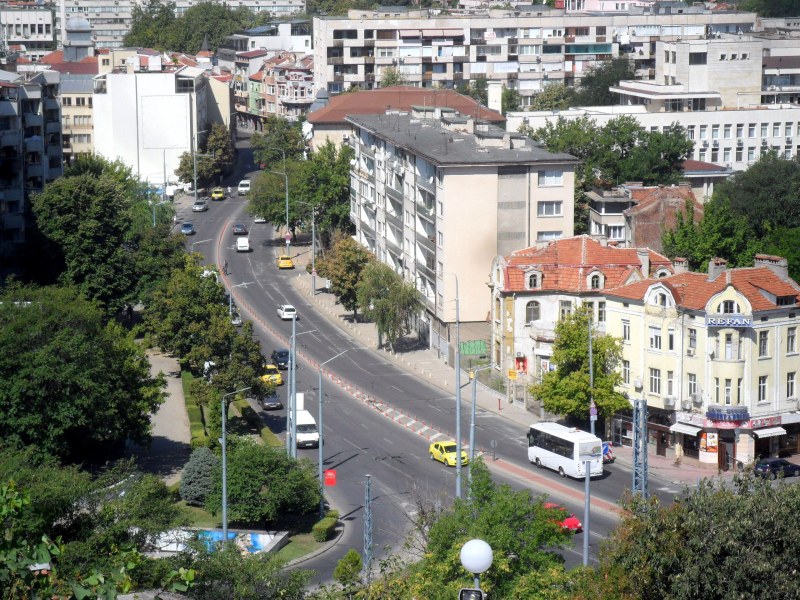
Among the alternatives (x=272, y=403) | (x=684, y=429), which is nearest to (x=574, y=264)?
(x=684, y=429)

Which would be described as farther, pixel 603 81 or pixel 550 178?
pixel 603 81

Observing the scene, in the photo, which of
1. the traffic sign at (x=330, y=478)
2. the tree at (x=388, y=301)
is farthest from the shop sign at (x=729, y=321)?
the tree at (x=388, y=301)

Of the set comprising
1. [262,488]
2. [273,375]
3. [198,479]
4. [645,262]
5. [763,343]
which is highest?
[645,262]

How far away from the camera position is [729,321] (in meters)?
66.2

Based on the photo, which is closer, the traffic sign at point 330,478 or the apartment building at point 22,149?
the traffic sign at point 330,478

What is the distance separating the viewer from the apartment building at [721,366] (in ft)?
218

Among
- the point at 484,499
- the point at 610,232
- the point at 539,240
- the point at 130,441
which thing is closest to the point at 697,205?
the point at 610,232

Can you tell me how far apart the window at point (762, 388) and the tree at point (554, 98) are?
283 ft

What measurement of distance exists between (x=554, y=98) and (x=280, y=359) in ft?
249

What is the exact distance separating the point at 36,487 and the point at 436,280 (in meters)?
44.8

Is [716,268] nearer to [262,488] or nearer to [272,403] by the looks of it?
[272,403]

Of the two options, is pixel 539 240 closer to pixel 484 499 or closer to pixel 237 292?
pixel 237 292

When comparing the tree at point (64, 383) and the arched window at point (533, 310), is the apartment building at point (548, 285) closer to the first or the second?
the arched window at point (533, 310)

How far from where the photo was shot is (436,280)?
87.8 metres
